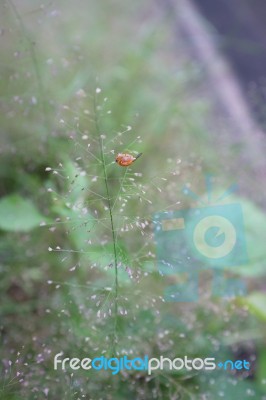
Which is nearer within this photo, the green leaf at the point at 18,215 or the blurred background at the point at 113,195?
the blurred background at the point at 113,195

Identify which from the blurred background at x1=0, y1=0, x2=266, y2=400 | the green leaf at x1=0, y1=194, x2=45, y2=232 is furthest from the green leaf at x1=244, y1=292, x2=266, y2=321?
the green leaf at x1=0, y1=194, x2=45, y2=232

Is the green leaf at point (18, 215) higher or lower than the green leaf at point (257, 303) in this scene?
higher

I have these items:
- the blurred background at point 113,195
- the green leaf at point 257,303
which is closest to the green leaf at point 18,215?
the blurred background at point 113,195
